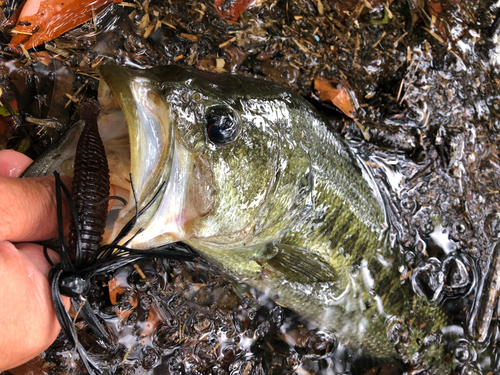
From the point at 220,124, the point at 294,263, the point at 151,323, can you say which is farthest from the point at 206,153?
the point at 151,323

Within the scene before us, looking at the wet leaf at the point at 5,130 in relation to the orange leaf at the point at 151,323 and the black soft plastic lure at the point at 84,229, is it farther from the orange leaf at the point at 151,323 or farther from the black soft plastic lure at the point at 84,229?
the orange leaf at the point at 151,323

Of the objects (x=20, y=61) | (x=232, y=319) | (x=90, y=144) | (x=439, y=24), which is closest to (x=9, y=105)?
(x=20, y=61)

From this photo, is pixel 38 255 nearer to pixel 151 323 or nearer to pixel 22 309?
pixel 22 309

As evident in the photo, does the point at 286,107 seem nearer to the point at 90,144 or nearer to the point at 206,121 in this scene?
the point at 206,121

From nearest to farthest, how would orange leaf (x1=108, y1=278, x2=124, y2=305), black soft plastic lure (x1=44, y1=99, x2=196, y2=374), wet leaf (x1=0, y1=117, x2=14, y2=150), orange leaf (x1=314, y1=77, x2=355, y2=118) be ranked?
black soft plastic lure (x1=44, y1=99, x2=196, y2=374) < wet leaf (x1=0, y1=117, x2=14, y2=150) < orange leaf (x1=108, y1=278, x2=124, y2=305) < orange leaf (x1=314, y1=77, x2=355, y2=118)

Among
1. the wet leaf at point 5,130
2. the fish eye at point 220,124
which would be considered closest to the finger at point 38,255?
the fish eye at point 220,124

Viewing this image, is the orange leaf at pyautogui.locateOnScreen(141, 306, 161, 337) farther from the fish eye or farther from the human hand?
the fish eye


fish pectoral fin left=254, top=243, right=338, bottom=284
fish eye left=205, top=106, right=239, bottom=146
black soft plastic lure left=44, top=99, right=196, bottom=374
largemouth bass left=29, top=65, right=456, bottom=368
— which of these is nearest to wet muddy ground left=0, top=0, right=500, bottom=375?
largemouth bass left=29, top=65, right=456, bottom=368
